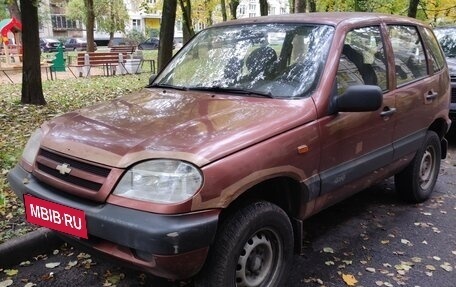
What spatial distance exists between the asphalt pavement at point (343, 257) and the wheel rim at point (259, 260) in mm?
394

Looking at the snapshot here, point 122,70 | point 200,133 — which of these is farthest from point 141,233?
point 122,70

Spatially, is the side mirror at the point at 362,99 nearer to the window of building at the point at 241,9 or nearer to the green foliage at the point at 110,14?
the green foliage at the point at 110,14

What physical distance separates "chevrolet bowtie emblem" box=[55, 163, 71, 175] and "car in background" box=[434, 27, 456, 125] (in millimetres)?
6409

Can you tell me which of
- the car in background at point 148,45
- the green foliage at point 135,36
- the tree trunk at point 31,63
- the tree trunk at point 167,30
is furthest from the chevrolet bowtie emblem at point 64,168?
the green foliage at point 135,36

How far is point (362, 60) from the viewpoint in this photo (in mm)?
3754

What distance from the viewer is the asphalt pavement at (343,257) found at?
10.8 ft

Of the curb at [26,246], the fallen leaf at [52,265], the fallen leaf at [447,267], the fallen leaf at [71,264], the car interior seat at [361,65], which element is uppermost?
the car interior seat at [361,65]

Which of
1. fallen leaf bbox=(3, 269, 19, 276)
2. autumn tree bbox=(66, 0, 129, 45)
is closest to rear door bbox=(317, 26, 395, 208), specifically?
fallen leaf bbox=(3, 269, 19, 276)

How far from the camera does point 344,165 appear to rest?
11.2 feet

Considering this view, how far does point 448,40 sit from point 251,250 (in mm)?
7668

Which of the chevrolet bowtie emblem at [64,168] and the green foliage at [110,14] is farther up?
the green foliage at [110,14]

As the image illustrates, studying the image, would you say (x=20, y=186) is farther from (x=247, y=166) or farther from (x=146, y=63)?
(x=146, y=63)

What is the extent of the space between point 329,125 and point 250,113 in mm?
617

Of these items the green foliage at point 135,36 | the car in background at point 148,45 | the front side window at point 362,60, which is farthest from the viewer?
the green foliage at point 135,36
